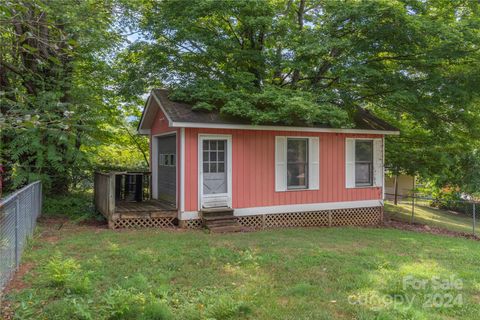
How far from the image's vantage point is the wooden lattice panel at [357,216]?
11098 mm

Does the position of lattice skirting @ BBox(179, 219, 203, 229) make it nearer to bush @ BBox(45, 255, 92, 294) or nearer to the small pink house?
the small pink house

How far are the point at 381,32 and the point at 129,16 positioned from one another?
7.31 metres

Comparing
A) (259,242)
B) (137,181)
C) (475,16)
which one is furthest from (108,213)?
(475,16)

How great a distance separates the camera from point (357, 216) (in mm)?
11438

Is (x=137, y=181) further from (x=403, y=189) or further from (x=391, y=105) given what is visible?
(x=403, y=189)

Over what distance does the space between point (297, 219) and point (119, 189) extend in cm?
557

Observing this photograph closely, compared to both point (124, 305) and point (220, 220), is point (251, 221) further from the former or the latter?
point (124, 305)

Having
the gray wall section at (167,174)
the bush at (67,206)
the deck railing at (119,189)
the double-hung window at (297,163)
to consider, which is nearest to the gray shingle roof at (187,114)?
the double-hung window at (297,163)

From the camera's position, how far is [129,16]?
36.9 ft

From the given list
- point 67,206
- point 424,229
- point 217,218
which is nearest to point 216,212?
point 217,218

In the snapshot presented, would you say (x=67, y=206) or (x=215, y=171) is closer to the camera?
(x=215, y=171)

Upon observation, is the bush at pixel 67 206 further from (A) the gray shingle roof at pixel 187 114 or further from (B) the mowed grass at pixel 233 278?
(A) the gray shingle roof at pixel 187 114

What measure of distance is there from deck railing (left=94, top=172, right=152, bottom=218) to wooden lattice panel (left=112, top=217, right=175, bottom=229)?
1.02 feet

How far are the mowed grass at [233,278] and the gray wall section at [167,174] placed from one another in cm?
247
